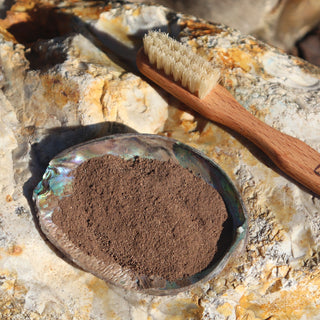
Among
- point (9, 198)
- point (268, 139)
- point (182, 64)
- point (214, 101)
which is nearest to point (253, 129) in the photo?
point (268, 139)

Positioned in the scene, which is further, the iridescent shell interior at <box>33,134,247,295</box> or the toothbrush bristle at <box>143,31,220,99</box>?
the toothbrush bristle at <box>143,31,220,99</box>

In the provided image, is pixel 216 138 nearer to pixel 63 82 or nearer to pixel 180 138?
pixel 180 138

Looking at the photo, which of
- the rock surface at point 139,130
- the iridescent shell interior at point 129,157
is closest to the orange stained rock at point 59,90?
the rock surface at point 139,130

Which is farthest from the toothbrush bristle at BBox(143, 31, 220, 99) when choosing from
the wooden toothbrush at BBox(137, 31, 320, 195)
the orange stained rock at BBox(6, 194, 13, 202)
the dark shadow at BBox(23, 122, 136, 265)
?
the orange stained rock at BBox(6, 194, 13, 202)

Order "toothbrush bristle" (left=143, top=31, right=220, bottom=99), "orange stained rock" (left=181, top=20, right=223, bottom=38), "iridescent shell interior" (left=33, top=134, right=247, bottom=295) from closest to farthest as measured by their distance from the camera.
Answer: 1. "iridescent shell interior" (left=33, top=134, right=247, bottom=295)
2. "toothbrush bristle" (left=143, top=31, right=220, bottom=99)
3. "orange stained rock" (left=181, top=20, right=223, bottom=38)

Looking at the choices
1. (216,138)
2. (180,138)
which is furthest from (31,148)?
(216,138)

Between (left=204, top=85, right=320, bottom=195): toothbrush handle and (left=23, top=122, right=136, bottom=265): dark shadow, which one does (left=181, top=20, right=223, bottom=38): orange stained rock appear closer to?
(left=204, top=85, right=320, bottom=195): toothbrush handle

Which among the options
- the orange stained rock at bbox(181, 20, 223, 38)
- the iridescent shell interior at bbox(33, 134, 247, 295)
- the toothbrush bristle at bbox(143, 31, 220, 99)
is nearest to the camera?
the iridescent shell interior at bbox(33, 134, 247, 295)

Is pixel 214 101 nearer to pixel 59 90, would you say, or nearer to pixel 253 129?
pixel 253 129
